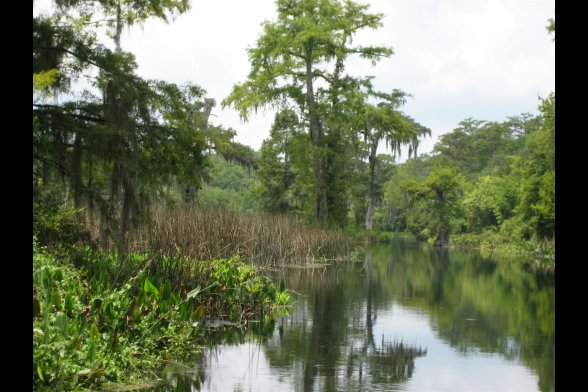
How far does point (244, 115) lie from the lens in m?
30.5

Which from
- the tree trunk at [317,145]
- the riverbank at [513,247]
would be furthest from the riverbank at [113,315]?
the tree trunk at [317,145]

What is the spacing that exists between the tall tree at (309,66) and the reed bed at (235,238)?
180 inches

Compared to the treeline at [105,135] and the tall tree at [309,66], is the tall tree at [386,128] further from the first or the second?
the treeline at [105,135]

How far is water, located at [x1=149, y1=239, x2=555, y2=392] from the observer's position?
745 cm

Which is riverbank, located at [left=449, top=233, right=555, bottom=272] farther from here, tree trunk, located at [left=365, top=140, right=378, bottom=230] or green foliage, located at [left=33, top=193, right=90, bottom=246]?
green foliage, located at [left=33, top=193, right=90, bottom=246]

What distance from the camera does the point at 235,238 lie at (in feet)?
56.2

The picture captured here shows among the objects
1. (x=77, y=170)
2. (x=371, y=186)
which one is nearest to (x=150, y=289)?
(x=77, y=170)

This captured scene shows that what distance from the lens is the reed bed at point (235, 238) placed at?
11586mm

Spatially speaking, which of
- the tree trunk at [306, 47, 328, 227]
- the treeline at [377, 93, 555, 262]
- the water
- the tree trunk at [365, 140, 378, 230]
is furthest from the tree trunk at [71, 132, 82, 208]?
the tree trunk at [365, 140, 378, 230]

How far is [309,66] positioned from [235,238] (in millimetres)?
14155

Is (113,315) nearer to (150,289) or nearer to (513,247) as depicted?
(150,289)

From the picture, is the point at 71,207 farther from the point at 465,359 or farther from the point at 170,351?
the point at 465,359

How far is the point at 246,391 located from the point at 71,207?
4.57 metres
